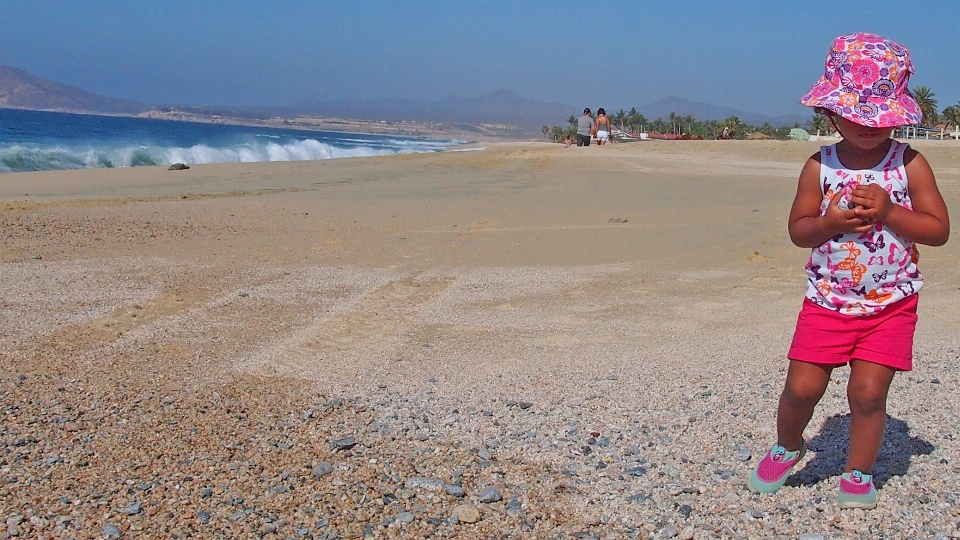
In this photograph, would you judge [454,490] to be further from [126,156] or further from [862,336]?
[126,156]

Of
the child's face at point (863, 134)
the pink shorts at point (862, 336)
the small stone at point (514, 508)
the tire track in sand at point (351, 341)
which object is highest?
the child's face at point (863, 134)

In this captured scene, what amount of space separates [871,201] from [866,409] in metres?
0.68

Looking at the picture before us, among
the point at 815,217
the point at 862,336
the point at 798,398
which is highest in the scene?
A: the point at 815,217

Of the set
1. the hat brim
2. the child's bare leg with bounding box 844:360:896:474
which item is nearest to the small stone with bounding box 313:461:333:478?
the child's bare leg with bounding box 844:360:896:474

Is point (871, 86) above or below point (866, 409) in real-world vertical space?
above

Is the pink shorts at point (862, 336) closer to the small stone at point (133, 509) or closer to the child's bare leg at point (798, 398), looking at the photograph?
the child's bare leg at point (798, 398)

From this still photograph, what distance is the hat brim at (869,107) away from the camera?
2631mm

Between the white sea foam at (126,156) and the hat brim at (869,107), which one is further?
the white sea foam at (126,156)

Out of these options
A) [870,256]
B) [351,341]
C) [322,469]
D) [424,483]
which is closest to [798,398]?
[870,256]

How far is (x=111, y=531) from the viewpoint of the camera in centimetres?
268

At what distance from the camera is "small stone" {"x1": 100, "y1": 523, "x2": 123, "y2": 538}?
266 cm

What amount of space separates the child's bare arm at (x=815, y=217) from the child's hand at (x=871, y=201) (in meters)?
0.04

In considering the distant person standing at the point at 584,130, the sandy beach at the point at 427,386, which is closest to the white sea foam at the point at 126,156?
the distant person standing at the point at 584,130

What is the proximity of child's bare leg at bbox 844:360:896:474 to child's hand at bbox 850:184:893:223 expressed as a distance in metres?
0.49
